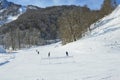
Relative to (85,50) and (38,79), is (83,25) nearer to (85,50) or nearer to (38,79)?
(85,50)

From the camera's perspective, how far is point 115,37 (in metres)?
71.1

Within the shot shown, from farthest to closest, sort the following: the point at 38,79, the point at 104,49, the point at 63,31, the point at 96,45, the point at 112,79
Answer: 1. the point at 63,31
2. the point at 96,45
3. the point at 104,49
4. the point at 38,79
5. the point at 112,79

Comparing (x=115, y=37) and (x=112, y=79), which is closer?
(x=112, y=79)

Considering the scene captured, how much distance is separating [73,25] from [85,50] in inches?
1250

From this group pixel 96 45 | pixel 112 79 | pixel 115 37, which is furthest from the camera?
pixel 115 37

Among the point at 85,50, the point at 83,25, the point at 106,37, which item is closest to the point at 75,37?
the point at 83,25

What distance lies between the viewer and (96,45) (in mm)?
64625

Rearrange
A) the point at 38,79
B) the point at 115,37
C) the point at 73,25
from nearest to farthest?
the point at 38,79 < the point at 115,37 < the point at 73,25

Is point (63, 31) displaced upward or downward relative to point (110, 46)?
upward

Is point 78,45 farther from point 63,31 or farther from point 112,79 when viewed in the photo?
point 112,79

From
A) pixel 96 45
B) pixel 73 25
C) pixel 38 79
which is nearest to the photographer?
pixel 38 79

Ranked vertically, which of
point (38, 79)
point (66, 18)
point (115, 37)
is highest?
point (66, 18)

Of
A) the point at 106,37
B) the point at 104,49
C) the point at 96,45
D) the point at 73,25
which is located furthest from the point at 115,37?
the point at 73,25

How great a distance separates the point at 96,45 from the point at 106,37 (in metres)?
9.20
